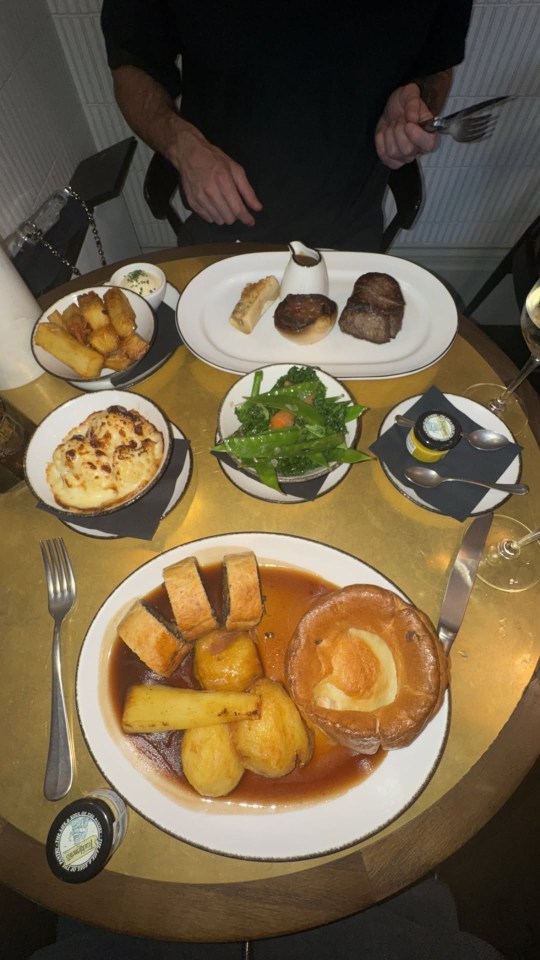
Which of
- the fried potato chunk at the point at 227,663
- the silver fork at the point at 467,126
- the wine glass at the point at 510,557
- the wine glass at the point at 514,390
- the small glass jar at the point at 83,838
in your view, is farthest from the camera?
the silver fork at the point at 467,126

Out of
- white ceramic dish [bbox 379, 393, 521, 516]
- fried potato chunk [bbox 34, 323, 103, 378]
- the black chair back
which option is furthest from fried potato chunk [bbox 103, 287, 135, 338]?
the black chair back

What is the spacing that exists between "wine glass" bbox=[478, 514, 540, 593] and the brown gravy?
61cm

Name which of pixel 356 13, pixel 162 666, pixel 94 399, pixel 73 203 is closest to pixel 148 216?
pixel 73 203

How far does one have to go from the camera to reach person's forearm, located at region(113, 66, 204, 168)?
2971mm

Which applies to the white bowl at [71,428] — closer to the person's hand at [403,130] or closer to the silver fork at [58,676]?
the silver fork at [58,676]

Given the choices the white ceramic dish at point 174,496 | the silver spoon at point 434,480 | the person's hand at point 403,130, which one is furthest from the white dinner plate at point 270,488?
the person's hand at point 403,130

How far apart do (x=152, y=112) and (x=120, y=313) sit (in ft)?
5.65

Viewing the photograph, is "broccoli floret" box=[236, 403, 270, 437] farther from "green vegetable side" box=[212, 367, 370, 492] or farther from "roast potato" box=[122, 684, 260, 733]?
"roast potato" box=[122, 684, 260, 733]

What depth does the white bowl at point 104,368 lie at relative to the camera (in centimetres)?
212

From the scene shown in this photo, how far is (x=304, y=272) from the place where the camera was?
240 centimetres

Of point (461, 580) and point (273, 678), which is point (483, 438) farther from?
point (273, 678)

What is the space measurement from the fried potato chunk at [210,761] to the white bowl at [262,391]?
931 mm

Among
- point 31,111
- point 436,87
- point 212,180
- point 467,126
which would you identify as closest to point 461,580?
point 467,126

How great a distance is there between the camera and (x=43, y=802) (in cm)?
155
